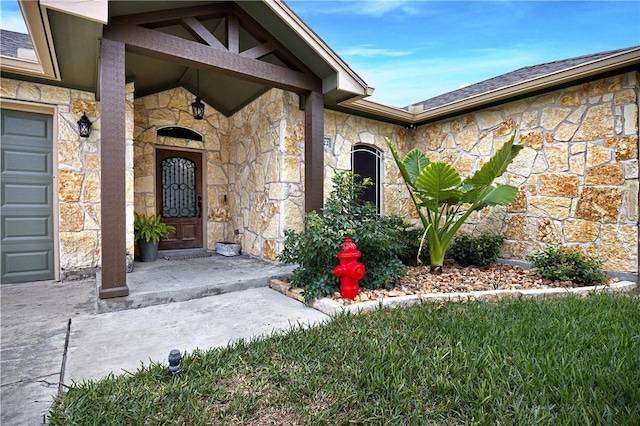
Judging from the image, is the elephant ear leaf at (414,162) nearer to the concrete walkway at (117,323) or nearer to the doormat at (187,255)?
the concrete walkway at (117,323)

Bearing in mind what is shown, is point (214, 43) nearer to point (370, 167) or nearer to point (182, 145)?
point (182, 145)

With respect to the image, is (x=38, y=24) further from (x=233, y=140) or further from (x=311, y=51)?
(x=233, y=140)

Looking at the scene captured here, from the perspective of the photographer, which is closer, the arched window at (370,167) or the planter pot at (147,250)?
the planter pot at (147,250)

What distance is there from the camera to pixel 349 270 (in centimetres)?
344

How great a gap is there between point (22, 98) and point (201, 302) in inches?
142

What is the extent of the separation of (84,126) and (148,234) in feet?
5.83

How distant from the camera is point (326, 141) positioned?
560 cm

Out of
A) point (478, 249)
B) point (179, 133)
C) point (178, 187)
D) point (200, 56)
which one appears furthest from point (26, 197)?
point (478, 249)

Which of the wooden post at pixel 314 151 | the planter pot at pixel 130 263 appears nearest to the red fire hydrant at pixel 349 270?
the wooden post at pixel 314 151

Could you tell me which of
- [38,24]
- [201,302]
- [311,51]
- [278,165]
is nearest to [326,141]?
[278,165]

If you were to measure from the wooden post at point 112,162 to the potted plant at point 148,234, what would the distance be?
2.16 metres

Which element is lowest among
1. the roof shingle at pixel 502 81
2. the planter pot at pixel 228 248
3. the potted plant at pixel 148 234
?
the planter pot at pixel 228 248

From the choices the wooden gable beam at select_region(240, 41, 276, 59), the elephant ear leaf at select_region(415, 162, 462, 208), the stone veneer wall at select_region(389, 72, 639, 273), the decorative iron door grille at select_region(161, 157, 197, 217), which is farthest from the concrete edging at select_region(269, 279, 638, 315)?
the decorative iron door grille at select_region(161, 157, 197, 217)

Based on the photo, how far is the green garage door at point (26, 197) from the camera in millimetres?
4312
